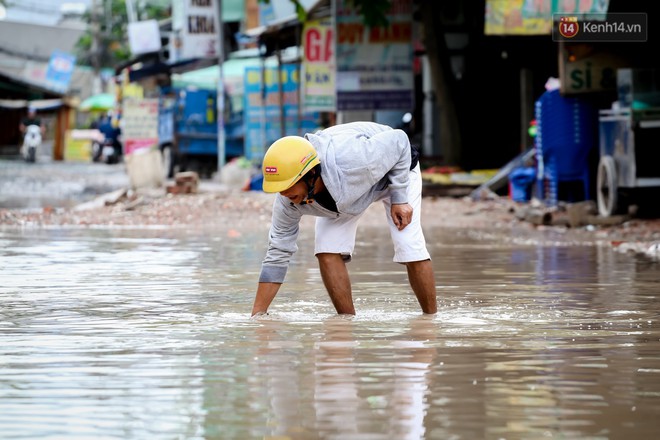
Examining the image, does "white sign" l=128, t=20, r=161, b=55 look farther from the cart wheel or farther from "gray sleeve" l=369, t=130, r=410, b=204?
"gray sleeve" l=369, t=130, r=410, b=204

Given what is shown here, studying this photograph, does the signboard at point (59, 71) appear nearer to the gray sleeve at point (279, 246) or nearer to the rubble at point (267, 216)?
the rubble at point (267, 216)

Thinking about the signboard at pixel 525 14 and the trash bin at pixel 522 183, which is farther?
the trash bin at pixel 522 183

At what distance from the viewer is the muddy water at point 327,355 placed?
457 centimetres

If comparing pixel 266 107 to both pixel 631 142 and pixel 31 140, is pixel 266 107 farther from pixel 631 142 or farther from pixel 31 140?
pixel 31 140

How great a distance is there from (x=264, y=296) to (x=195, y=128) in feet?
79.9

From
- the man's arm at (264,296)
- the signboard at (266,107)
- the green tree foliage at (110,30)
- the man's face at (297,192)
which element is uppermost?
the green tree foliage at (110,30)

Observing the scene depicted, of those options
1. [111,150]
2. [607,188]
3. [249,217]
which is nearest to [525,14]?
[607,188]

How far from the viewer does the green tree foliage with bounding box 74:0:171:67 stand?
195 ft

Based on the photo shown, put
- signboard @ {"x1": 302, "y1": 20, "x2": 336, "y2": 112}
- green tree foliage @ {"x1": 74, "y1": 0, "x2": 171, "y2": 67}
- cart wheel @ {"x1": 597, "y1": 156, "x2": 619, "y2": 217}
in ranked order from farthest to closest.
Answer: green tree foliage @ {"x1": 74, "y1": 0, "x2": 171, "y2": 67}
signboard @ {"x1": 302, "y1": 20, "x2": 336, "y2": 112}
cart wheel @ {"x1": 597, "y1": 156, "x2": 619, "y2": 217}

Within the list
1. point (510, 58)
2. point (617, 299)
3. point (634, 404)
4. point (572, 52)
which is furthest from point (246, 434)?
point (510, 58)

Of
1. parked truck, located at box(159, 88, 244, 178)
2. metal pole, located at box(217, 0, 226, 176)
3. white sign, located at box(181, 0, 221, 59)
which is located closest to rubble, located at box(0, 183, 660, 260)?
metal pole, located at box(217, 0, 226, 176)

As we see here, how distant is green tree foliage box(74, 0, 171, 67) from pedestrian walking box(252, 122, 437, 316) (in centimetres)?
5185

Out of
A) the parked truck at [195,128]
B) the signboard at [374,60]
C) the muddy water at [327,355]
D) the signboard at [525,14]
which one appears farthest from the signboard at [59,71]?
the muddy water at [327,355]

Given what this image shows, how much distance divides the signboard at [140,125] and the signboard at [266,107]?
150 inches
